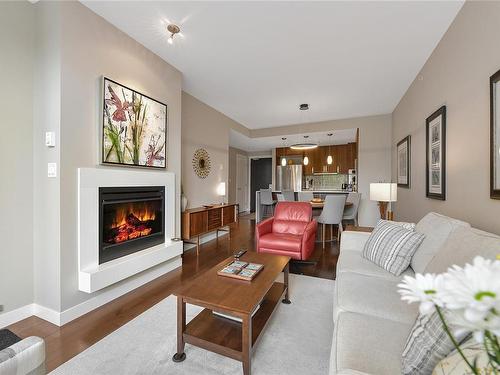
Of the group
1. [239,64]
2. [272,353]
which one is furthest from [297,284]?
[239,64]

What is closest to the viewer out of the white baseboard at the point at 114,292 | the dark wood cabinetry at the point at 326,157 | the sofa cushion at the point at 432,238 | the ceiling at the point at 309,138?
the sofa cushion at the point at 432,238

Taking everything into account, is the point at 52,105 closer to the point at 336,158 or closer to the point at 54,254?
the point at 54,254

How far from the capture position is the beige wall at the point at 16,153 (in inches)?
72.4


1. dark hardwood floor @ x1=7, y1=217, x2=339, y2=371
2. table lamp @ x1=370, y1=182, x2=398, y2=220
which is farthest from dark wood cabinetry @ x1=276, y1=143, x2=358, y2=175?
table lamp @ x1=370, y1=182, x2=398, y2=220

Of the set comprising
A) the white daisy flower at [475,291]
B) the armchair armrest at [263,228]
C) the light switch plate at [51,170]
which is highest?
the light switch plate at [51,170]

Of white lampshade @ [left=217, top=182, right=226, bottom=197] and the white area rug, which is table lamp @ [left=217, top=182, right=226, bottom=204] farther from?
the white area rug

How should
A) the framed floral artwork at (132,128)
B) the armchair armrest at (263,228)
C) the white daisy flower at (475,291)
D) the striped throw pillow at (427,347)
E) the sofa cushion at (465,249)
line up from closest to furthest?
the white daisy flower at (475,291)
the striped throw pillow at (427,347)
the sofa cushion at (465,249)
the framed floral artwork at (132,128)
the armchair armrest at (263,228)

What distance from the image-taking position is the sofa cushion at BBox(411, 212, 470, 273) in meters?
1.54

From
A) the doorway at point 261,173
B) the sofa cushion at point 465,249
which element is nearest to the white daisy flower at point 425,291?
the sofa cushion at point 465,249

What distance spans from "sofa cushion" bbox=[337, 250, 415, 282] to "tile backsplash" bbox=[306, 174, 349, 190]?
5.84 metres

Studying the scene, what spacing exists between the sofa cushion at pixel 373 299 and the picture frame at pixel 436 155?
132 cm

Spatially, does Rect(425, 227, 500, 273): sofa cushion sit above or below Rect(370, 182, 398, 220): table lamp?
below

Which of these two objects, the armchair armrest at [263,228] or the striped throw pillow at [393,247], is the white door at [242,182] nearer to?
the armchair armrest at [263,228]

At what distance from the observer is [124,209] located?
8.11 ft
